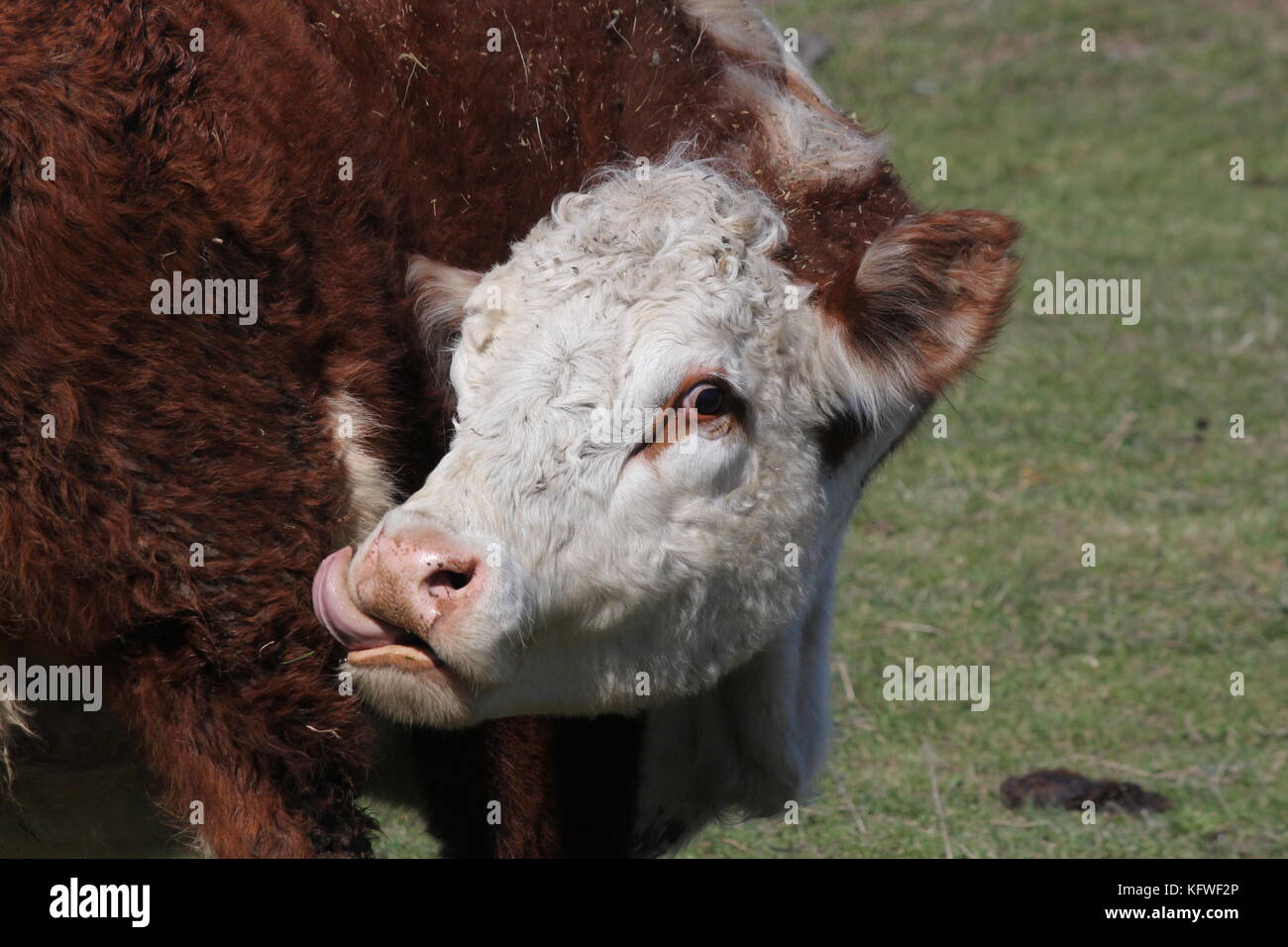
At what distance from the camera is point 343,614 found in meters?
3.25

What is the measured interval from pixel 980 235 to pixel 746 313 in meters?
0.62

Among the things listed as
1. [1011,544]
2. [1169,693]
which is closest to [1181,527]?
[1011,544]

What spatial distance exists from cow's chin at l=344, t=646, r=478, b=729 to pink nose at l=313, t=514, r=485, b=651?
6 cm

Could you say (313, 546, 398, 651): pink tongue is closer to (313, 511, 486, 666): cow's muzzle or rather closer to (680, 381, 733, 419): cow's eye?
(313, 511, 486, 666): cow's muzzle

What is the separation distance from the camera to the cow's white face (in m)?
3.27

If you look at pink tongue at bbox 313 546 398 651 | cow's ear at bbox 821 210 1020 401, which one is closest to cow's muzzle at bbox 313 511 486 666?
pink tongue at bbox 313 546 398 651

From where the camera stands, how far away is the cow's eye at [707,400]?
3475mm

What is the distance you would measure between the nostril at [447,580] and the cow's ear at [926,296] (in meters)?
1.17

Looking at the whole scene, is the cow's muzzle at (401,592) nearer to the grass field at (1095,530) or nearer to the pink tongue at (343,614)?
the pink tongue at (343,614)

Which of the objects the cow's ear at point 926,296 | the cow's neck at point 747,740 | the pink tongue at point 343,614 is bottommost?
the cow's neck at point 747,740

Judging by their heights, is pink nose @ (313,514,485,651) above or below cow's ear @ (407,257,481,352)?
below

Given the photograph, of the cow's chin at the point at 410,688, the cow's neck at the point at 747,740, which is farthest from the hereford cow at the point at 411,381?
the cow's neck at the point at 747,740

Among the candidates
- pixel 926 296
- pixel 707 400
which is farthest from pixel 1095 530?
pixel 707 400
